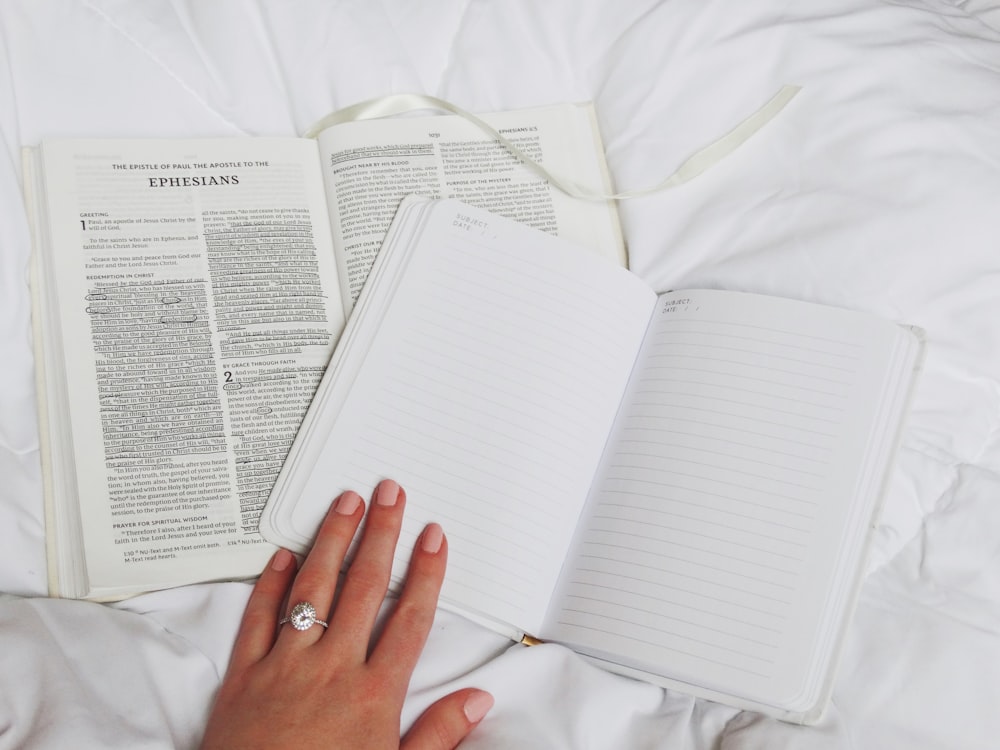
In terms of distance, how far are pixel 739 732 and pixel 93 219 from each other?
2.22 feet

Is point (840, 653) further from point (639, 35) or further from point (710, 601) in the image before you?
point (639, 35)

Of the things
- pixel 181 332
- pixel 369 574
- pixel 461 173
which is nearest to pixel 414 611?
pixel 369 574

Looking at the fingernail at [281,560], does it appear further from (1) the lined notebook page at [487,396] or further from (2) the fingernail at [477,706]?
(2) the fingernail at [477,706]

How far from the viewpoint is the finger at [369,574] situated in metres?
0.63

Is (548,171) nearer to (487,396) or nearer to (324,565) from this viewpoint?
(487,396)

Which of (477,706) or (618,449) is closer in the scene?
(477,706)

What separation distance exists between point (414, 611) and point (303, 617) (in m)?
0.08

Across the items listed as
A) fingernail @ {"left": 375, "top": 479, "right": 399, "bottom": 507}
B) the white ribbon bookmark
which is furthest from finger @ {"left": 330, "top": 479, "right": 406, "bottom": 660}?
the white ribbon bookmark

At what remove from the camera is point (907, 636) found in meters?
0.65

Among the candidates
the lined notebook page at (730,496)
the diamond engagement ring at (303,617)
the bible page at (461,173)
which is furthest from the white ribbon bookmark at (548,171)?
the diamond engagement ring at (303,617)

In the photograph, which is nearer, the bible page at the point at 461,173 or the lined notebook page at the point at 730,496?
the lined notebook page at the point at 730,496

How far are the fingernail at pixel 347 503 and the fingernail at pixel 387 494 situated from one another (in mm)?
16

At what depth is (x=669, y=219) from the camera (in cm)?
83

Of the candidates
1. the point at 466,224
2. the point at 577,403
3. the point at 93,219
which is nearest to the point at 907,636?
the point at 577,403
